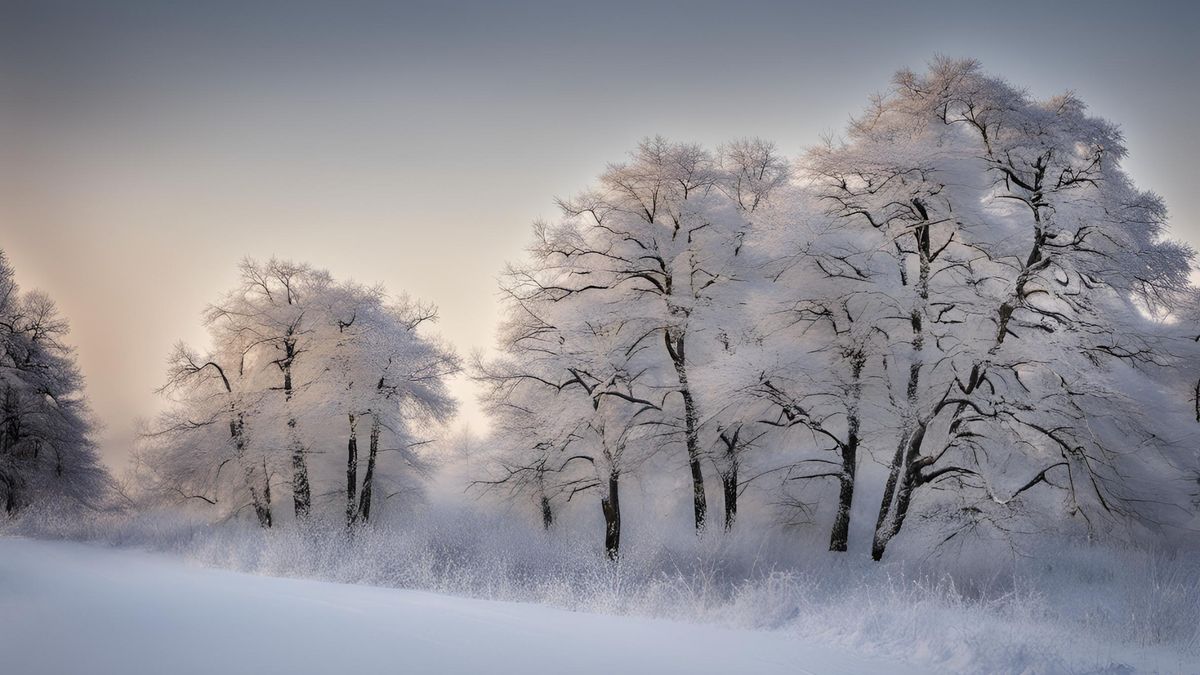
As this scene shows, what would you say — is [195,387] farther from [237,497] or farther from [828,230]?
[828,230]

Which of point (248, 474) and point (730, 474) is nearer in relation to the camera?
point (730, 474)

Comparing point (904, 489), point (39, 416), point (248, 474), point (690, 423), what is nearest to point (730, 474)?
point (690, 423)

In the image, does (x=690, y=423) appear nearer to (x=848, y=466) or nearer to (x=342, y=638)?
(x=848, y=466)

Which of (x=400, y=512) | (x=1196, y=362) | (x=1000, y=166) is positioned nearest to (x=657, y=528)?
(x=400, y=512)

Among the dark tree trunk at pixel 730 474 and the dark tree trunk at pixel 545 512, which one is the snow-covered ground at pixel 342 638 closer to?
the dark tree trunk at pixel 730 474

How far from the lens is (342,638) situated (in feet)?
21.4

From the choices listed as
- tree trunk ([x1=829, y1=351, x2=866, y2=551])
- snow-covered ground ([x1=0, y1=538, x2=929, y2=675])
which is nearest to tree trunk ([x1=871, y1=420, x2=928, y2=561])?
tree trunk ([x1=829, y1=351, x2=866, y2=551])

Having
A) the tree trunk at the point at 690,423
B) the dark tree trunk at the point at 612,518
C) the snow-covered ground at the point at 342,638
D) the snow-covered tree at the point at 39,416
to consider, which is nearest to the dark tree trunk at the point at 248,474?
the snow-covered tree at the point at 39,416

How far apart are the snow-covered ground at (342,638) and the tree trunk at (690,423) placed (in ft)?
26.4

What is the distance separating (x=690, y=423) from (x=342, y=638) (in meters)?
11.5

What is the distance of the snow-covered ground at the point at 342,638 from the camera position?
5656 mm

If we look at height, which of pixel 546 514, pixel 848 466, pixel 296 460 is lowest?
pixel 546 514

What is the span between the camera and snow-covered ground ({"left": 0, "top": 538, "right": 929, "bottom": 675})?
18.6 ft

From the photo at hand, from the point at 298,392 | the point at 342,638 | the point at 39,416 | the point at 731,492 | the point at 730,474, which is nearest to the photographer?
the point at 342,638
